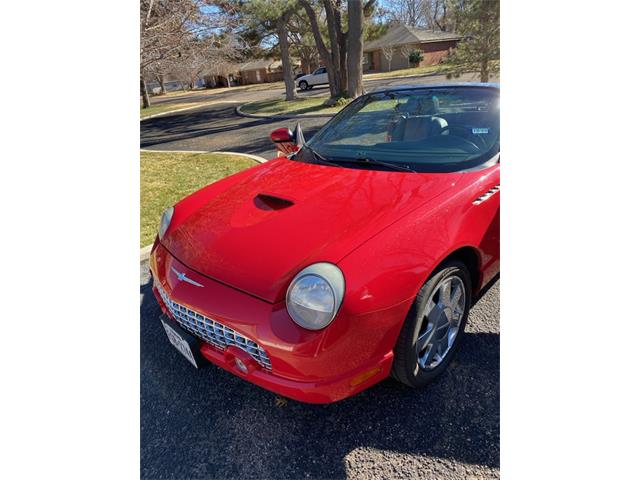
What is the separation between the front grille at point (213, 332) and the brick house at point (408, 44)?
40147mm

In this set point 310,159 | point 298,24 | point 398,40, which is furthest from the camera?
point 398,40

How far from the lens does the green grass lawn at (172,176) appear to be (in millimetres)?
4735

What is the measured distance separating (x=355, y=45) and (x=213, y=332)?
14.6 m

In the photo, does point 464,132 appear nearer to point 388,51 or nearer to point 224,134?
point 224,134

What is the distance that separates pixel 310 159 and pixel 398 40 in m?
41.1

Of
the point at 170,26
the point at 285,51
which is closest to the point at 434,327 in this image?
the point at 170,26

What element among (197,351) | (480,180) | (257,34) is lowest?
(197,351)

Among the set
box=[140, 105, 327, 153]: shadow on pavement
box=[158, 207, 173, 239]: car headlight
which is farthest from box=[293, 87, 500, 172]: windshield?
box=[140, 105, 327, 153]: shadow on pavement

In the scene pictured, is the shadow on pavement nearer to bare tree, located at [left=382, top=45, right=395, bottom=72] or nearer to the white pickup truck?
the white pickup truck

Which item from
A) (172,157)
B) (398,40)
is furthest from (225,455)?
(398,40)

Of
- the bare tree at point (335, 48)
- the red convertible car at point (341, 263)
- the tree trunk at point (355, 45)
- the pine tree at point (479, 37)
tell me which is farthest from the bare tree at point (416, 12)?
the red convertible car at point (341, 263)

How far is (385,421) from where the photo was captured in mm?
1856

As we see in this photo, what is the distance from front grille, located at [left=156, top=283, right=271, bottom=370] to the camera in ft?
5.28

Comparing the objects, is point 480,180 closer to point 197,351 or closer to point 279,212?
point 279,212
